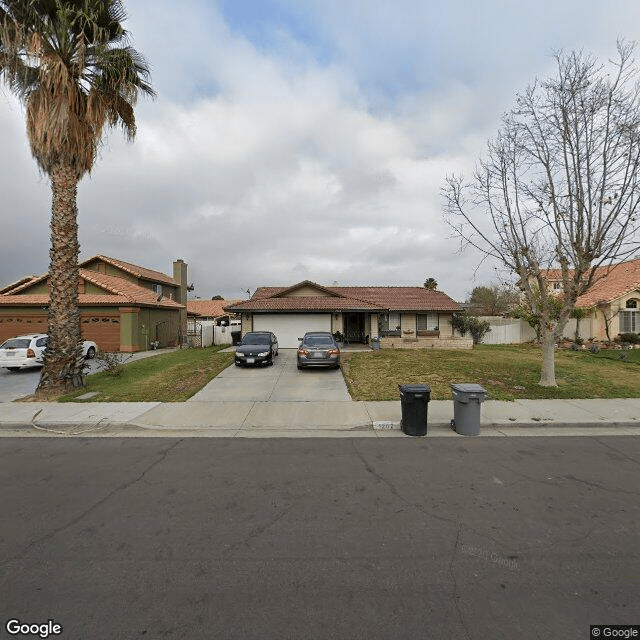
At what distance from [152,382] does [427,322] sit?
63.3 feet

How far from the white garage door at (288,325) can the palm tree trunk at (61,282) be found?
12.9 m

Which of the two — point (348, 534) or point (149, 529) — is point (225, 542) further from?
point (348, 534)

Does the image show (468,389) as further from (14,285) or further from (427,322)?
(14,285)

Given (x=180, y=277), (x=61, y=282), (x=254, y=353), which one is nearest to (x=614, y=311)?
(x=254, y=353)

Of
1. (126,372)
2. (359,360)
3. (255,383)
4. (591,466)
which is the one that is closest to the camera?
(591,466)

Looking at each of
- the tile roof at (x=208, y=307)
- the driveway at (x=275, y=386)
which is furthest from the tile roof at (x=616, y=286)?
the tile roof at (x=208, y=307)

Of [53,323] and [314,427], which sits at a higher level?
[53,323]

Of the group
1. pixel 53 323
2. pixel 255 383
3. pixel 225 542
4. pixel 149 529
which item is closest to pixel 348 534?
pixel 225 542

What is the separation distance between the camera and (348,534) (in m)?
3.72

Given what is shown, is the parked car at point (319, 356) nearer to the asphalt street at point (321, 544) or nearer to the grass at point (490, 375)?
the grass at point (490, 375)

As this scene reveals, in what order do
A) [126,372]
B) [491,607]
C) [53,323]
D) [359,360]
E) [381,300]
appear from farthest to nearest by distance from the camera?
[381,300], [359,360], [126,372], [53,323], [491,607]

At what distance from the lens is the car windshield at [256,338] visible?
55.1 ft

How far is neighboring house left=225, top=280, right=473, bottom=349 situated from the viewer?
74.0ft

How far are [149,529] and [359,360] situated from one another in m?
13.1
